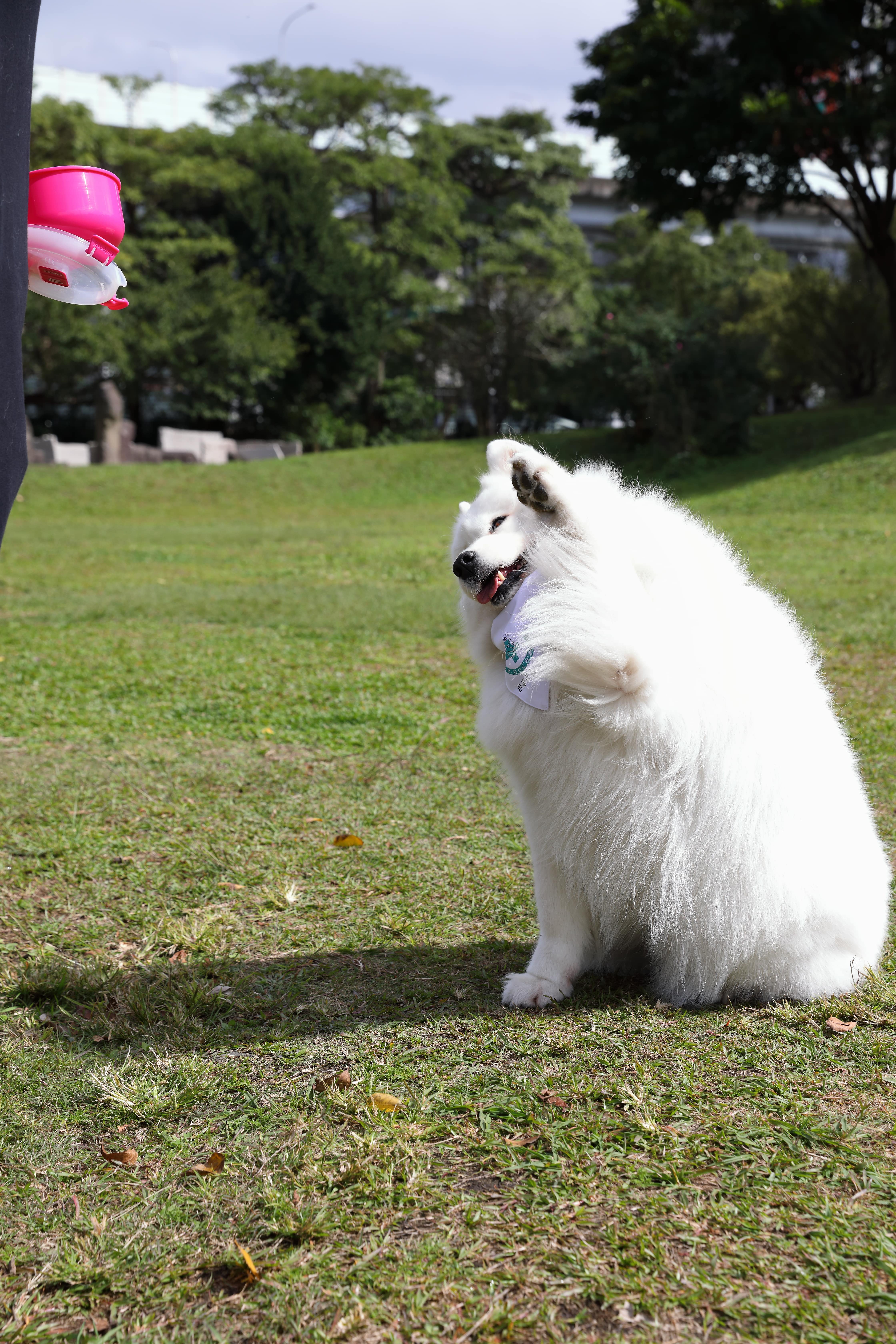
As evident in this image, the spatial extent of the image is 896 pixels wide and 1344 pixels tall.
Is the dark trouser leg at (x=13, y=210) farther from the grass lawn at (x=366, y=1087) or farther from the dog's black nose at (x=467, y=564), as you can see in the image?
the grass lawn at (x=366, y=1087)

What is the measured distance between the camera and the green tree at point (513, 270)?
32.1 meters

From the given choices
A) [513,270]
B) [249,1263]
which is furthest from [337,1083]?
[513,270]

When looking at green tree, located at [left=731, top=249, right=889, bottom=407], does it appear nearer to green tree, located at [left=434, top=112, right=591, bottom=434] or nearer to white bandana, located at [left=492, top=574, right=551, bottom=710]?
green tree, located at [left=434, top=112, right=591, bottom=434]

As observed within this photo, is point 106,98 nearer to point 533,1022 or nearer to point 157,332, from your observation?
point 157,332

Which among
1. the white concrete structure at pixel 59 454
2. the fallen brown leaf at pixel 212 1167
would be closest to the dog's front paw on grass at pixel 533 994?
the fallen brown leaf at pixel 212 1167

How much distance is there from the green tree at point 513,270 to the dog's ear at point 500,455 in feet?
83.6

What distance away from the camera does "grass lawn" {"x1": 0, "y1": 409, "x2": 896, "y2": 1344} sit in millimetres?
1873

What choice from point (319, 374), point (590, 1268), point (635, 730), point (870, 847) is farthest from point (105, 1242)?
point (319, 374)

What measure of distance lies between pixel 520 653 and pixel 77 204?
55.9 inches

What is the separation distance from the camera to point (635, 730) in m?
2.63

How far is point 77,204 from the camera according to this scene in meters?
2.25

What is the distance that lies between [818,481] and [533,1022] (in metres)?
17.3

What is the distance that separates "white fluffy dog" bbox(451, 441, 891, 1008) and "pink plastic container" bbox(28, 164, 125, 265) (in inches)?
42.4

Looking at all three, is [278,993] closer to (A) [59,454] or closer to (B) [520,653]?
(B) [520,653]
